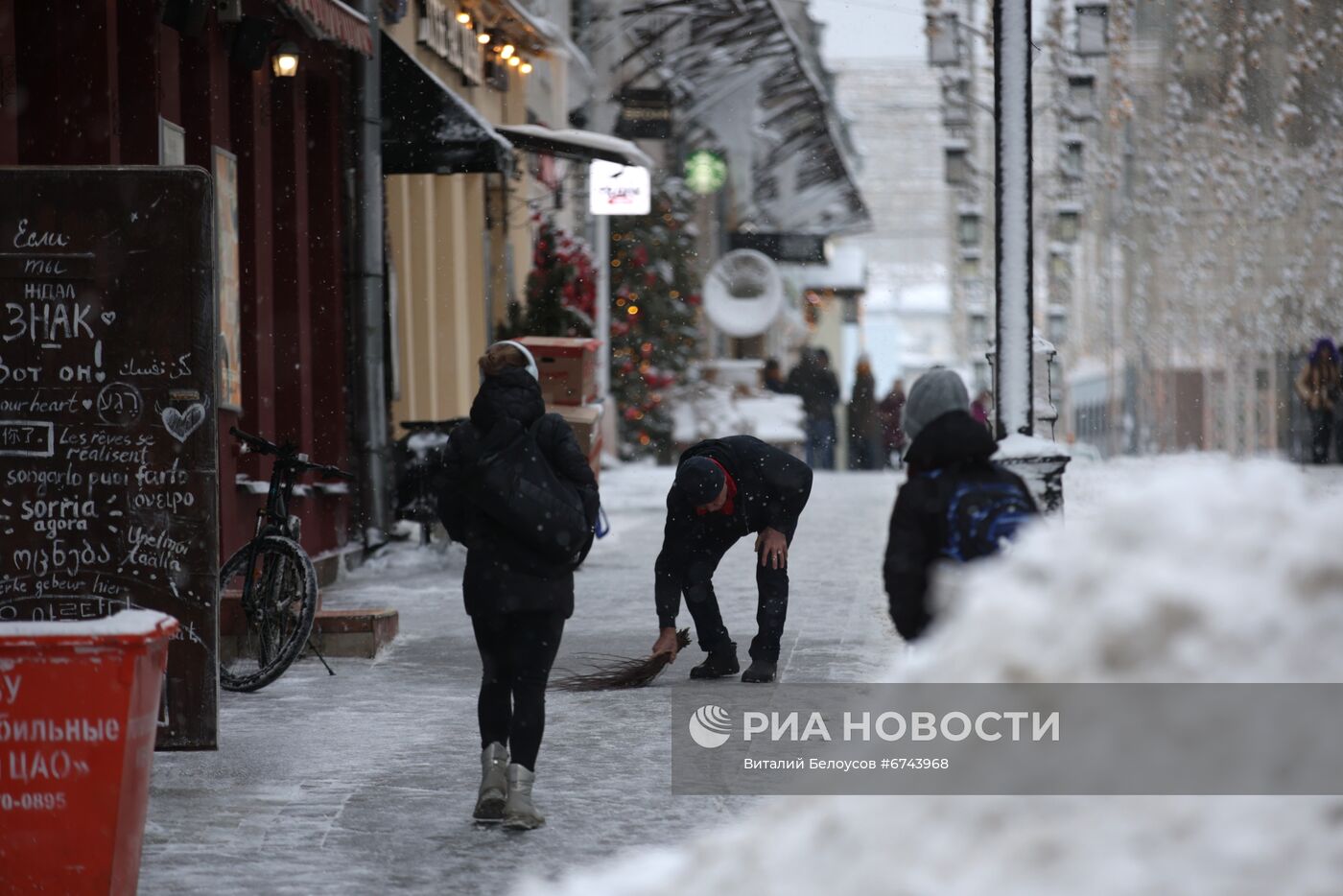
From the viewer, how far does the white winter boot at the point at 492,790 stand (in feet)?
23.9

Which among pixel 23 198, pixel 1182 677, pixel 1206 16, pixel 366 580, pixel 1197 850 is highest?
pixel 1206 16

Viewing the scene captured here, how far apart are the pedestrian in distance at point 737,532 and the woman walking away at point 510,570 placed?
2.88m

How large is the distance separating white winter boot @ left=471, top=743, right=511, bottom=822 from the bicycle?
318 cm

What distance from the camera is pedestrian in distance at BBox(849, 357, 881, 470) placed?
35094mm

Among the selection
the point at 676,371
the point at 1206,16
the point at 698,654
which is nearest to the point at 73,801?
the point at 698,654

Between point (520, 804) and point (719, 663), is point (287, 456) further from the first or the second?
point (520, 804)

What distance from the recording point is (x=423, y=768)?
8398 millimetres

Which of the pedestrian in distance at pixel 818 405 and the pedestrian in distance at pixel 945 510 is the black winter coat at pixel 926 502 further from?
the pedestrian in distance at pixel 818 405

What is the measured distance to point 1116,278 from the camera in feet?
197

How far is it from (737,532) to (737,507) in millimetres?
185

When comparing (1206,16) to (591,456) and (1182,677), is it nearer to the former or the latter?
(591,456)

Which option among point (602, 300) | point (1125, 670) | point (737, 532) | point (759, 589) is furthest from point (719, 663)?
point (602, 300)

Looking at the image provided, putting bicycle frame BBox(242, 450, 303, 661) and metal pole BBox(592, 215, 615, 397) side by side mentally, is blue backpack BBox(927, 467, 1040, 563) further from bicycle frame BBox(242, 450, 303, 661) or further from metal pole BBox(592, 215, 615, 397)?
metal pole BBox(592, 215, 615, 397)

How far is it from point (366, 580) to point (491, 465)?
8.45 meters
